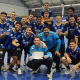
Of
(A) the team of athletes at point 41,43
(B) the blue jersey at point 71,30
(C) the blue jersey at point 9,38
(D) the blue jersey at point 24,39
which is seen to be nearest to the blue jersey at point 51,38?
(A) the team of athletes at point 41,43

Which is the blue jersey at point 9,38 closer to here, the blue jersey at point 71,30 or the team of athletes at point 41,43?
the team of athletes at point 41,43

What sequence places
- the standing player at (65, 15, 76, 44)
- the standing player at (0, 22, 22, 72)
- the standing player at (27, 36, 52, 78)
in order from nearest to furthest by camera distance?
the standing player at (27, 36, 52, 78) < the standing player at (0, 22, 22, 72) < the standing player at (65, 15, 76, 44)

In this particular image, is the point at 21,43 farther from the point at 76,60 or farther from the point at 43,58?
the point at 76,60

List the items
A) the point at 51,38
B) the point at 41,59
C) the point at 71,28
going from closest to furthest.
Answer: the point at 41,59
the point at 51,38
the point at 71,28

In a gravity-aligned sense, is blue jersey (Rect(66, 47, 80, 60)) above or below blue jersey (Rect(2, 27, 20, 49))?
below

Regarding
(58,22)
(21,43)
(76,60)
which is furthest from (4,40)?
(76,60)

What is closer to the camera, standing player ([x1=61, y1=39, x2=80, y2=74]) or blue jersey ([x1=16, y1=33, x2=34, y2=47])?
standing player ([x1=61, y1=39, x2=80, y2=74])

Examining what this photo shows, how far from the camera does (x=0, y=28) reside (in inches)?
158

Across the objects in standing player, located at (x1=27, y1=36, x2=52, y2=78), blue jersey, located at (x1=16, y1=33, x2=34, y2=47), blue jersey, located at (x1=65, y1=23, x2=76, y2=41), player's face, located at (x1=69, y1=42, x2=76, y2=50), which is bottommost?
standing player, located at (x1=27, y1=36, x2=52, y2=78)

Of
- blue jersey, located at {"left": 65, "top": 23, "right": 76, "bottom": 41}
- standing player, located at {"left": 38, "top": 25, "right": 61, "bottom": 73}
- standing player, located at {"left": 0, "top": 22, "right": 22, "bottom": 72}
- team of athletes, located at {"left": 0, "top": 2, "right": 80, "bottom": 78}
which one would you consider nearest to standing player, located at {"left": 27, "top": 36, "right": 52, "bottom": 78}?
team of athletes, located at {"left": 0, "top": 2, "right": 80, "bottom": 78}

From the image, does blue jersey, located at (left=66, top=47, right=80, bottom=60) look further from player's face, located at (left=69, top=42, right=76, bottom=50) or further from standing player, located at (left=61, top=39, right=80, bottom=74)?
player's face, located at (left=69, top=42, right=76, bottom=50)

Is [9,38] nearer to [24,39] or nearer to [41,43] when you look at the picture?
[24,39]

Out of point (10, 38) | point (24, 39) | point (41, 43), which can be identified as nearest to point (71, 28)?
point (41, 43)

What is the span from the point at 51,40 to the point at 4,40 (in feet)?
4.94
